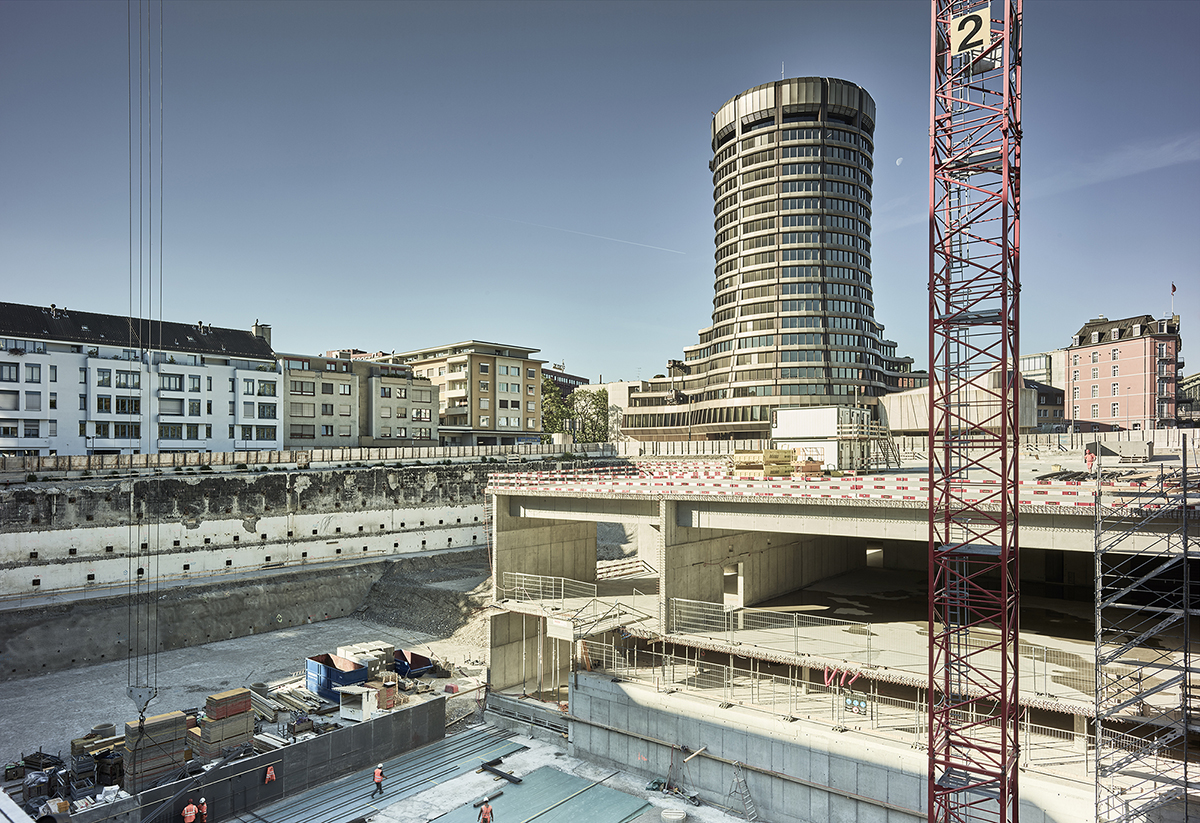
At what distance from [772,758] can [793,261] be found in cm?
7644

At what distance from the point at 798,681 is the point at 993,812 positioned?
8435mm

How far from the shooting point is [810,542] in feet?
129

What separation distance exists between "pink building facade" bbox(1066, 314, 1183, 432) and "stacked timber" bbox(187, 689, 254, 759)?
9057cm

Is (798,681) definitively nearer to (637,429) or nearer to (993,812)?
(993,812)

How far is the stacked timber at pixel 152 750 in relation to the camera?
2259cm

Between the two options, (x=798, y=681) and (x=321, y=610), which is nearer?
(x=798, y=681)

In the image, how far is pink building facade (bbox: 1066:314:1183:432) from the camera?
3034 inches

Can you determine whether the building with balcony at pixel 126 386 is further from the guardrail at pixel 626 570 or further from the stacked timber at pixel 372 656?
the guardrail at pixel 626 570

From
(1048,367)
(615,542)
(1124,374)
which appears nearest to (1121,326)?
(1124,374)

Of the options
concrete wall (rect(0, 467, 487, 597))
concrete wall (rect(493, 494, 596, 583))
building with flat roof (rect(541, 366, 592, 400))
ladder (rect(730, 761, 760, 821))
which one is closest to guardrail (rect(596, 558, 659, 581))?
concrete wall (rect(493, 494, 596, 583))

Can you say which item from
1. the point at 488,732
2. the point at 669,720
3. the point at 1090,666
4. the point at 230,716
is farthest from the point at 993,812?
the point at 230,716

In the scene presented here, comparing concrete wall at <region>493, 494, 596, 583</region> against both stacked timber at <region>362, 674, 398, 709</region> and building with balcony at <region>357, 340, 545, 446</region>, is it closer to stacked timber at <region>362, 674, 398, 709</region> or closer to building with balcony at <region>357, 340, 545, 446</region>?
stacked timber at <region>362, 674, 398, 709</region>

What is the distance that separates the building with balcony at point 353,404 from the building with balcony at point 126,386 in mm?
4390

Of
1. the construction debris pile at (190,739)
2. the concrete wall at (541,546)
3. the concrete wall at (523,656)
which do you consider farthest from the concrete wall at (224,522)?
the concrete wall at (523,656)
